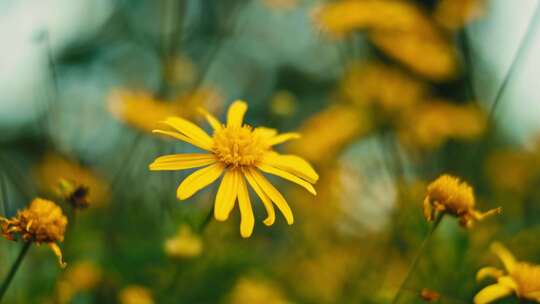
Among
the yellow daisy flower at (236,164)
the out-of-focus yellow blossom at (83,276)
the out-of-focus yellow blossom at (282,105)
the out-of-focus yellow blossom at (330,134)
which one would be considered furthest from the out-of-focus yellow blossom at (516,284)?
the out-of-focus yellow blossom at (330,134)

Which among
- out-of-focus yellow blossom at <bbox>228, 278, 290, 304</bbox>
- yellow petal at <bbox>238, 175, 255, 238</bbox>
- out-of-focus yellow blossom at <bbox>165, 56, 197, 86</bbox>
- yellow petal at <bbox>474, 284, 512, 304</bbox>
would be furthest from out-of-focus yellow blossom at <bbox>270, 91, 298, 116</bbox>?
yellow petal at <bbox>474, 284, 512, 304</bbox>

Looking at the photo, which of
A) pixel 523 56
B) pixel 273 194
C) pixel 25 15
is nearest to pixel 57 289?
pixel 273 194

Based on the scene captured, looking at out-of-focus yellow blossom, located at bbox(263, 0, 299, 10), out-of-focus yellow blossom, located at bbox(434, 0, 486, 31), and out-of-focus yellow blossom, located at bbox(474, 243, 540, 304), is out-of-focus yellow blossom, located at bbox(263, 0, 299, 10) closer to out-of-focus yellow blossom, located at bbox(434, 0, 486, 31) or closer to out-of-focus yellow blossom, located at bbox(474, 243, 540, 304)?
out-of-focus yellow blossom, located at bbox(434, 0, 486, 31)

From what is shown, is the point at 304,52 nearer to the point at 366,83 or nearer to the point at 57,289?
the point at 366,83

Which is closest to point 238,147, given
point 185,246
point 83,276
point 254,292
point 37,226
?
point 185,246

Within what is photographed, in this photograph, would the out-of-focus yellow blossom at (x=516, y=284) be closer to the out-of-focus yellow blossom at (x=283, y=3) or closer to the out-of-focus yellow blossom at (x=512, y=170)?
the out-of-focus yellow blossom at (x=512, y=170)

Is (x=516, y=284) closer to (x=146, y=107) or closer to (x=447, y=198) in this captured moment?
(x=447, y=198)

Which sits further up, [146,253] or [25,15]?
[25,15]
